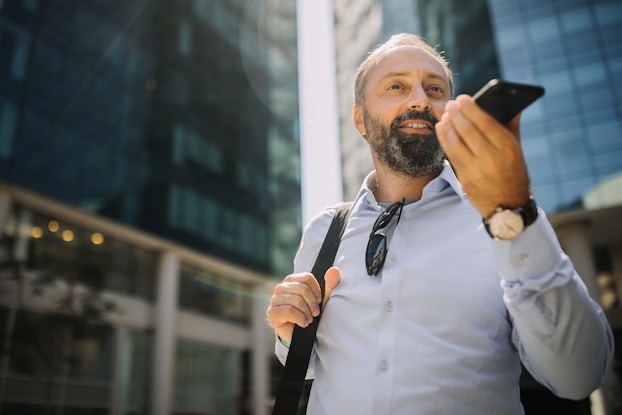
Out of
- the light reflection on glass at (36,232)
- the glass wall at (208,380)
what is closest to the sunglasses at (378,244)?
the light reflection on glass at (36,232)

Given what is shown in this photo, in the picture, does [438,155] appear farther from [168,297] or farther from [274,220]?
[274,220]

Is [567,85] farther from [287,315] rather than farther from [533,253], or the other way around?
[533,253]

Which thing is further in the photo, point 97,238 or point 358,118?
point 97,238

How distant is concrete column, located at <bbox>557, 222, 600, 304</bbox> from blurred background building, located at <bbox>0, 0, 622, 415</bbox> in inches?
3.6

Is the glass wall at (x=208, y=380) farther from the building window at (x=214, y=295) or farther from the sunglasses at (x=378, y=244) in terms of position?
the sunglasses at (x=378, y=244)

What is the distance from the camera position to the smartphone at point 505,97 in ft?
Answer: 3.51

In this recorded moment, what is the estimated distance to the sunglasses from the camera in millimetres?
1812

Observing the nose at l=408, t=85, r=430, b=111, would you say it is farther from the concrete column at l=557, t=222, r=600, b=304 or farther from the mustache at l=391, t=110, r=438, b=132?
the concrete column at l=557, t=222, r=600, b=304

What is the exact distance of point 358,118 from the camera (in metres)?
2.37

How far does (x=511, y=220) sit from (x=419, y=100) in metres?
0.83

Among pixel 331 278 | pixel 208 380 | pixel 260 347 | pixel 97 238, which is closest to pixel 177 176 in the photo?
pixel 97 238

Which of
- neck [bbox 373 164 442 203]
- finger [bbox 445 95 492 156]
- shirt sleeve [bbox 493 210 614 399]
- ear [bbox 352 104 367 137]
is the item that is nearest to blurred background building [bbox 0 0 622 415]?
ear [bbox 352 104 367 137]

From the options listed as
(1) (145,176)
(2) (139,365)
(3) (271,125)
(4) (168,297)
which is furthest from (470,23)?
(2) (139,365)

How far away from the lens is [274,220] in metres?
32.7
